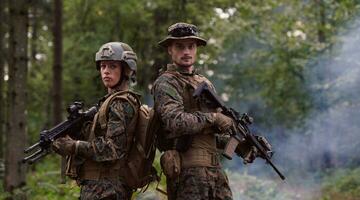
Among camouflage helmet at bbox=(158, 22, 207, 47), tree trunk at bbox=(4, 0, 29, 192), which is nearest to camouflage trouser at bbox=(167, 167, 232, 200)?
camouflage helmet at bbox=(158, 22, 207, 47)

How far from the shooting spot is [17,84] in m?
8.77

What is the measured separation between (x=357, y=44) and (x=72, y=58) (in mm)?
11563

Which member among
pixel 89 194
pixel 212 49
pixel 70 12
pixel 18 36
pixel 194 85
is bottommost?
pixel 89 194

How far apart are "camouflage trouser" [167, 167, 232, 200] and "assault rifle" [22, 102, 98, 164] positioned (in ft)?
3.08

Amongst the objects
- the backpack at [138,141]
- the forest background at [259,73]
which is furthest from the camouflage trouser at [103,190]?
the forest background at [259,73]

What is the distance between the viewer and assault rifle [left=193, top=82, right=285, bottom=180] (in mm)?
5118

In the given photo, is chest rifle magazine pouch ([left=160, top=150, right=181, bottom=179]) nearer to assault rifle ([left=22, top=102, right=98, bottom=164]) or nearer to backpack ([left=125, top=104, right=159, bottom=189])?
backpack ([left=125, top=104, right=159, bottom=189])

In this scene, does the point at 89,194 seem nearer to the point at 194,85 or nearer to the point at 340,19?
the point at 194,85

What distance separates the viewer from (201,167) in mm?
5152

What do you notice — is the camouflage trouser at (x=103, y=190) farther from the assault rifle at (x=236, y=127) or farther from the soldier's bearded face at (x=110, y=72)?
the assault rifle at (x=236, y=127)

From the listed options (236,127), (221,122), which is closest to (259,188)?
(236,127)

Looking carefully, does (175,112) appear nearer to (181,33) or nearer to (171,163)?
(171,163)

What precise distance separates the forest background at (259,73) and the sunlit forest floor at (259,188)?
4 cm

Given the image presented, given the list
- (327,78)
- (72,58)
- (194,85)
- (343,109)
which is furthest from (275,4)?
(194,85)
